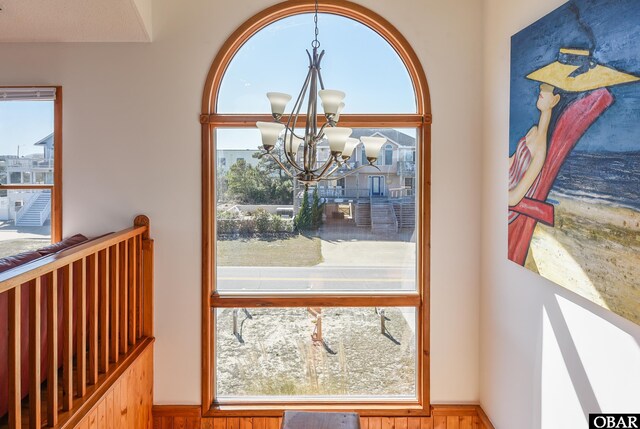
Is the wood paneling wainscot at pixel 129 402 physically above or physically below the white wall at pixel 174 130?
below

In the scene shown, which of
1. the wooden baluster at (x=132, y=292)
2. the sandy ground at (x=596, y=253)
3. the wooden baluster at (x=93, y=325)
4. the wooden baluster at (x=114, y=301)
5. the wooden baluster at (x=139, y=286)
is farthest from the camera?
the wooden baluster at (x=139, y=286)

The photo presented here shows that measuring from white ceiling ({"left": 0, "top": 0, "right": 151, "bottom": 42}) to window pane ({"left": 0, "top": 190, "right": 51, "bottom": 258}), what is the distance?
3.43 feet

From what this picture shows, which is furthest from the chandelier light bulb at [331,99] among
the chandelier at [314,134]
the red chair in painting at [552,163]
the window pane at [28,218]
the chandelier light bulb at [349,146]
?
the window pane at [28,218]

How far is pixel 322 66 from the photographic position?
292cm

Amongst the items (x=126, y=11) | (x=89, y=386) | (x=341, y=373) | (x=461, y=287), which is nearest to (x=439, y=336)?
(x=461, y=287)

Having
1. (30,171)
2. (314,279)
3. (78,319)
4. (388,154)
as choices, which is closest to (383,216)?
(388,154)

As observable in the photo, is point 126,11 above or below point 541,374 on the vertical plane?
above

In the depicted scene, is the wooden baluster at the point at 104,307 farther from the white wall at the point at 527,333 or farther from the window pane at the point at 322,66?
the white wall at the point at 527,333

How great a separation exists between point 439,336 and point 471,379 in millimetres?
374

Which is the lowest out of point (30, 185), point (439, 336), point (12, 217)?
point (439, 336)

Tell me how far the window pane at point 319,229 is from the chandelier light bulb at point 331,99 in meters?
1.29

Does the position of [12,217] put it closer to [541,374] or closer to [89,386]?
[89,386]

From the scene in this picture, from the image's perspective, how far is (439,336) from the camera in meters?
2.90

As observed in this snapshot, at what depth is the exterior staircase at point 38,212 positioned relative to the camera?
2893 millimetres
